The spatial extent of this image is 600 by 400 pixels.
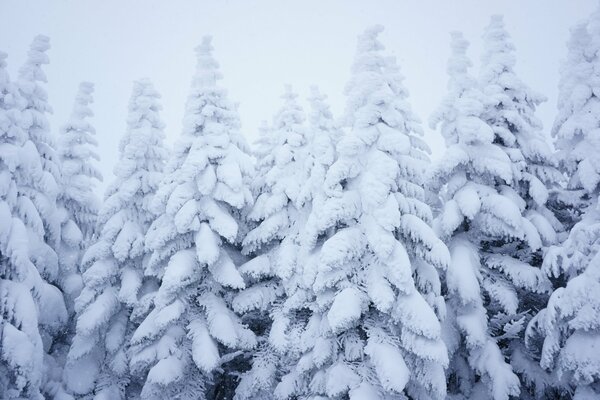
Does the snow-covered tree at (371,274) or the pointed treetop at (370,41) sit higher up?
the pointed treetop at (370,41)

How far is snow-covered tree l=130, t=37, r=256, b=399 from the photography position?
13156 mm

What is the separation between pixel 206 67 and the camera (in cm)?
1700

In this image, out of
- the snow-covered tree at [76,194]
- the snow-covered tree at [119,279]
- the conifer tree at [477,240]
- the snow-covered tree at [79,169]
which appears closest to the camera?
the conifer tree at [477,240]

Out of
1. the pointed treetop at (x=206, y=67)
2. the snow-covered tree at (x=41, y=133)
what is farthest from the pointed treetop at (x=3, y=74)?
the pointed treetop at (x=206, y=67)

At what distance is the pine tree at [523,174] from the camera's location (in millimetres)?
13109

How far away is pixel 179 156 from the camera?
50.0ft

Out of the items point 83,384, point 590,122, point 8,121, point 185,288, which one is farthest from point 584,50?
point 83,384

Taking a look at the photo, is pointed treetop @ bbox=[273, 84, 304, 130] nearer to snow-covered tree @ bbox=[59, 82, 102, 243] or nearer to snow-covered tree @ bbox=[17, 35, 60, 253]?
snow-covered tree @ bbox=[59, 82, 102, 243]

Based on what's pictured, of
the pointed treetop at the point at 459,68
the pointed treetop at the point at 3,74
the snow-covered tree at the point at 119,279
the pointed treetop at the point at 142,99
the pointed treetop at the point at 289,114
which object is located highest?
the pointed treetop at the point at 3,74

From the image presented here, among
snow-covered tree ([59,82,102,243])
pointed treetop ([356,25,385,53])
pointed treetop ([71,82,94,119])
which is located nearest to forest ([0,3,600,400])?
pointed treetop ([356,25,385,53])

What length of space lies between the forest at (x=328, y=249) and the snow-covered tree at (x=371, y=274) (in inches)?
2.3

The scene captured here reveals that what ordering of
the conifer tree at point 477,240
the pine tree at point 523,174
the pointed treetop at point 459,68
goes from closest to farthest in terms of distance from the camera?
the conifer tree at point 477,240 → the pine tree at point 523,174 → the pointed treetop at point 459,68

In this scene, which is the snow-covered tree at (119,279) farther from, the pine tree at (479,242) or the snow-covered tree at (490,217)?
the snow-covered tree at (490,217)

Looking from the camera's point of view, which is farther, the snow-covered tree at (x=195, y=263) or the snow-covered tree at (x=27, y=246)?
the snow-covered tree at (x=195, y=263)
